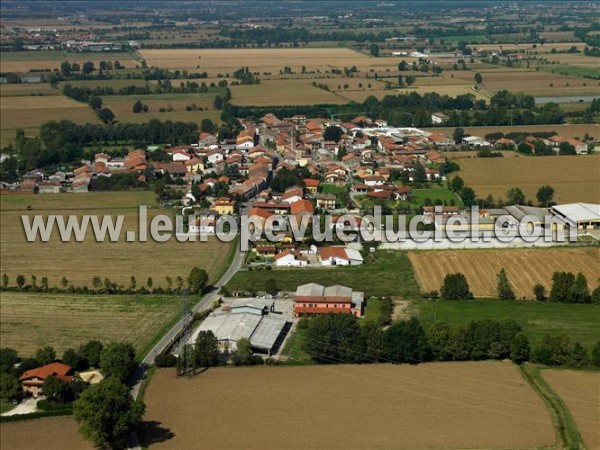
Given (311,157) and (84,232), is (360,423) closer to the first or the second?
(84,232)

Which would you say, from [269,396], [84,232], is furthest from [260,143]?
[269,396]

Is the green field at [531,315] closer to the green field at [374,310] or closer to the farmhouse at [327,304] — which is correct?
the green field at [374,310]

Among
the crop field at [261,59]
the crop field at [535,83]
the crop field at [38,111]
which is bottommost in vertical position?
the crop field at [38,111]

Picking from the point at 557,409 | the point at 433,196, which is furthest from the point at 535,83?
the point at 557,409

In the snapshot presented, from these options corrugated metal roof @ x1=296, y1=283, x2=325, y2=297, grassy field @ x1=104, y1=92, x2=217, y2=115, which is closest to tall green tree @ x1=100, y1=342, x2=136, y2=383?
corrugated metal roof @ x1=296, y1=283, x2=325, y2=297

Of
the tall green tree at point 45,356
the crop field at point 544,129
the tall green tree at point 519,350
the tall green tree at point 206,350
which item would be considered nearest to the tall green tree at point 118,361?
the tall green tree at point 45,356

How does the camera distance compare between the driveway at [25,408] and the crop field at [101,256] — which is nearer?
the driveway at [25,408]

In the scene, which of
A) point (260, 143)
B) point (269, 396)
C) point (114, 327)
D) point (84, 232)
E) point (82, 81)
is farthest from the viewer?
point (82, 81)

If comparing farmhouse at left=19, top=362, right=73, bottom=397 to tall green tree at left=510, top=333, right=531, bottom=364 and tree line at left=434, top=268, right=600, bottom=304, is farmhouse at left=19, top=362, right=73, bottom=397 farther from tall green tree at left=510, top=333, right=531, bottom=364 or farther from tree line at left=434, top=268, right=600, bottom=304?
tree line at left=434, top=268, right=600, bottom=304
